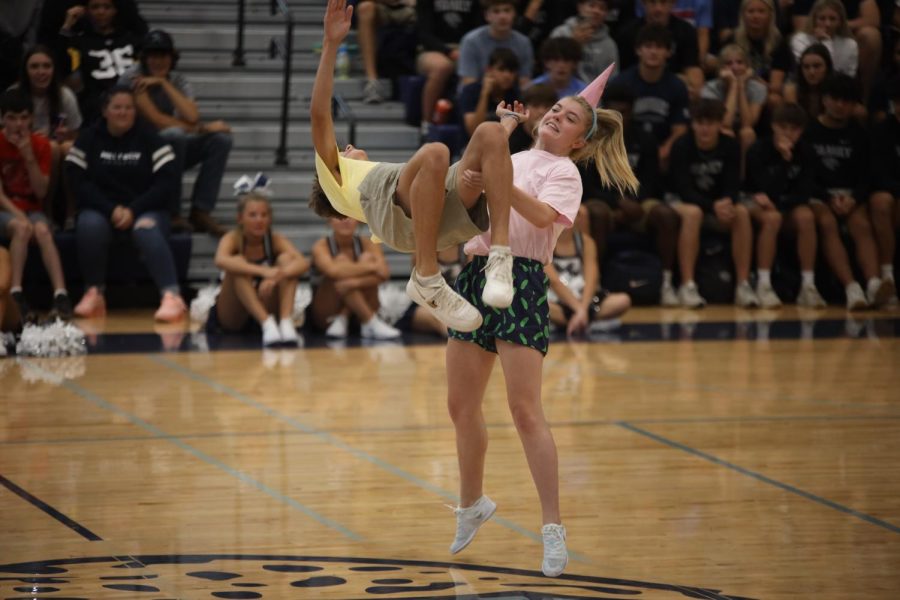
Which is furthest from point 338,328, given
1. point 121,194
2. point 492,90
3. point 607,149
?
point 607,149

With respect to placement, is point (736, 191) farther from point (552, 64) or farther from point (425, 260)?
point (425, 260)

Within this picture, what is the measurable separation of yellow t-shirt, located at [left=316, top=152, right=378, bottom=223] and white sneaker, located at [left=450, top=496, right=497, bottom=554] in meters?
0.96

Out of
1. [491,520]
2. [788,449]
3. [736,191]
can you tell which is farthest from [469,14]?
[491,520]

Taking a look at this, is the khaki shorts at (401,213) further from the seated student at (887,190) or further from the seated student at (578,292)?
the seated student at (887,190)

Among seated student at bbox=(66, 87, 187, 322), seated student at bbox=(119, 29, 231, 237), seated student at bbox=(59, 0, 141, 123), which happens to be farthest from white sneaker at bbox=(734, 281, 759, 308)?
seated student at bbox=(59, 0, 141, 123)

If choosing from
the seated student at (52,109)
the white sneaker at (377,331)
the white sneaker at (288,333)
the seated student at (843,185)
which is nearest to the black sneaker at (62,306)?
the seated student at (52,109)

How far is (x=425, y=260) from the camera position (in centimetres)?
413

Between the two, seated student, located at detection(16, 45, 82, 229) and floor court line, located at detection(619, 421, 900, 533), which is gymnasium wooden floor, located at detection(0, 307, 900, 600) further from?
seated student, located at detection(16, 45, 82, 229)

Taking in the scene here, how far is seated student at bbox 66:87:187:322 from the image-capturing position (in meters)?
9.36

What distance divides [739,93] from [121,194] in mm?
4726

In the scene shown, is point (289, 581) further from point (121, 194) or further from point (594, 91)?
point (121, 194)

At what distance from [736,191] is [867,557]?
6359 mm

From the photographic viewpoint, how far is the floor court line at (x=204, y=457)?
4.81 m

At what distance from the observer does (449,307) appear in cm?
406
